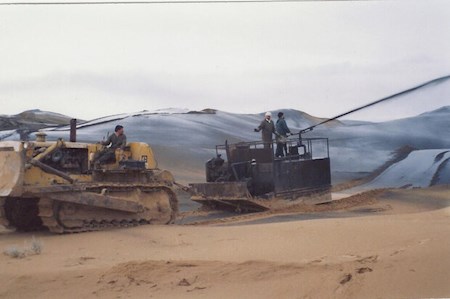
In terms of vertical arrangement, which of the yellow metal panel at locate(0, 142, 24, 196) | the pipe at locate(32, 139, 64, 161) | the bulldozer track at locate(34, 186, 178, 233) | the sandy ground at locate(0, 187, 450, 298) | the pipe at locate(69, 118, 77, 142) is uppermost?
the pipe at locate(69, 118, 77, 142)

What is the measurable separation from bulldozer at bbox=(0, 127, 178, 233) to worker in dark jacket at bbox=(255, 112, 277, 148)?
2.26m

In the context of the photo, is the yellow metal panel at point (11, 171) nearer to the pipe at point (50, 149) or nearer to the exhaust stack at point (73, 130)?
the pipe at point (50, 149)

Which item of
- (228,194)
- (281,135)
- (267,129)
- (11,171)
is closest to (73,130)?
(11,171)

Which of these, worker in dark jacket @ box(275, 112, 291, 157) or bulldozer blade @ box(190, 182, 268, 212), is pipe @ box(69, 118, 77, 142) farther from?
worker in dark jacket @ box(275, 112, 291, 157)

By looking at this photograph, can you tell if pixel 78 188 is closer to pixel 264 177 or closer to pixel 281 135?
pixel 264 177

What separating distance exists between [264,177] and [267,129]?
1156mm

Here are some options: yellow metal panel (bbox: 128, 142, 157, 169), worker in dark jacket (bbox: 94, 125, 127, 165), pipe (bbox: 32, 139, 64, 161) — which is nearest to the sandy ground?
pipe (bbox: 32, 139, 64, 161)

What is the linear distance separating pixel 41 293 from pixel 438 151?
7.80 meters

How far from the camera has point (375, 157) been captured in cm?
1311

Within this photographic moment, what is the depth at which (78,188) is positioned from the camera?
9734 mm

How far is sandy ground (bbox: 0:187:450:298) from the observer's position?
587 centimetres

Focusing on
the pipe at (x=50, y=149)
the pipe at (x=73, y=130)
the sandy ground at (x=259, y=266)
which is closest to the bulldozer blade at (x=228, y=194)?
the pipe at (x=73, y=130)

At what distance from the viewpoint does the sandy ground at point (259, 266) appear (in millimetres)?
5871

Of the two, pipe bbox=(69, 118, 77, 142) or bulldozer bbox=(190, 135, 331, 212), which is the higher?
pipe bbox=(69, 118, 77, 142)
